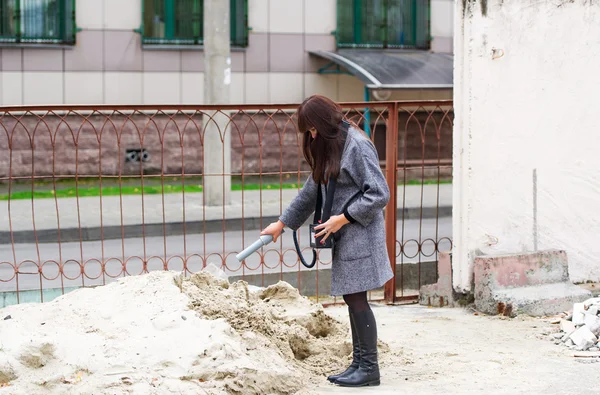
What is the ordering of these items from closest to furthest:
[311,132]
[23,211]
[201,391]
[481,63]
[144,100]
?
[201,391]
[311,132]
[481,63]
[23,211]
[144,100]

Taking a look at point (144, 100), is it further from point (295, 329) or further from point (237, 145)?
point (295, 329)

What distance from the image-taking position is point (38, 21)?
17969 millimetres

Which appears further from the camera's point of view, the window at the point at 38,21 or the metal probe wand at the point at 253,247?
the window at the point at 38,21

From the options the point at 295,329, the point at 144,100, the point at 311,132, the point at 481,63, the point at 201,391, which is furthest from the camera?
the point at 144,100

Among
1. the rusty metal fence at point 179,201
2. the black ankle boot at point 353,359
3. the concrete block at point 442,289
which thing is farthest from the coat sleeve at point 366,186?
the concrete block at point 442,289

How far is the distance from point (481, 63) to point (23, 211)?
8.10 meters

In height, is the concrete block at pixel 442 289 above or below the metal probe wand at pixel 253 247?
below

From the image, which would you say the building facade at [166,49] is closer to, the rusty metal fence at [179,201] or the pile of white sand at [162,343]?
the rusty metal fence at [179,201]

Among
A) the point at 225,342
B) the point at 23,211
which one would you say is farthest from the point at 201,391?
the point at 23,211

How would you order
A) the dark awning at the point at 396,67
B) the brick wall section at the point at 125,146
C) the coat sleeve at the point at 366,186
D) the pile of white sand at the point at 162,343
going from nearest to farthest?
the pile of white sand at the point at 162,343 < the coat sleeve at the point at 366,186 < the brick wall section at the point at 125,146 < the dark awning at the point at 396,67

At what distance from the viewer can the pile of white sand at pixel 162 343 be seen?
205 inches

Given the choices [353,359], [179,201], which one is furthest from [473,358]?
[179,201]

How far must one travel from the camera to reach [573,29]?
798cm

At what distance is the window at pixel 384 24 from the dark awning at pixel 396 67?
0.23 m
